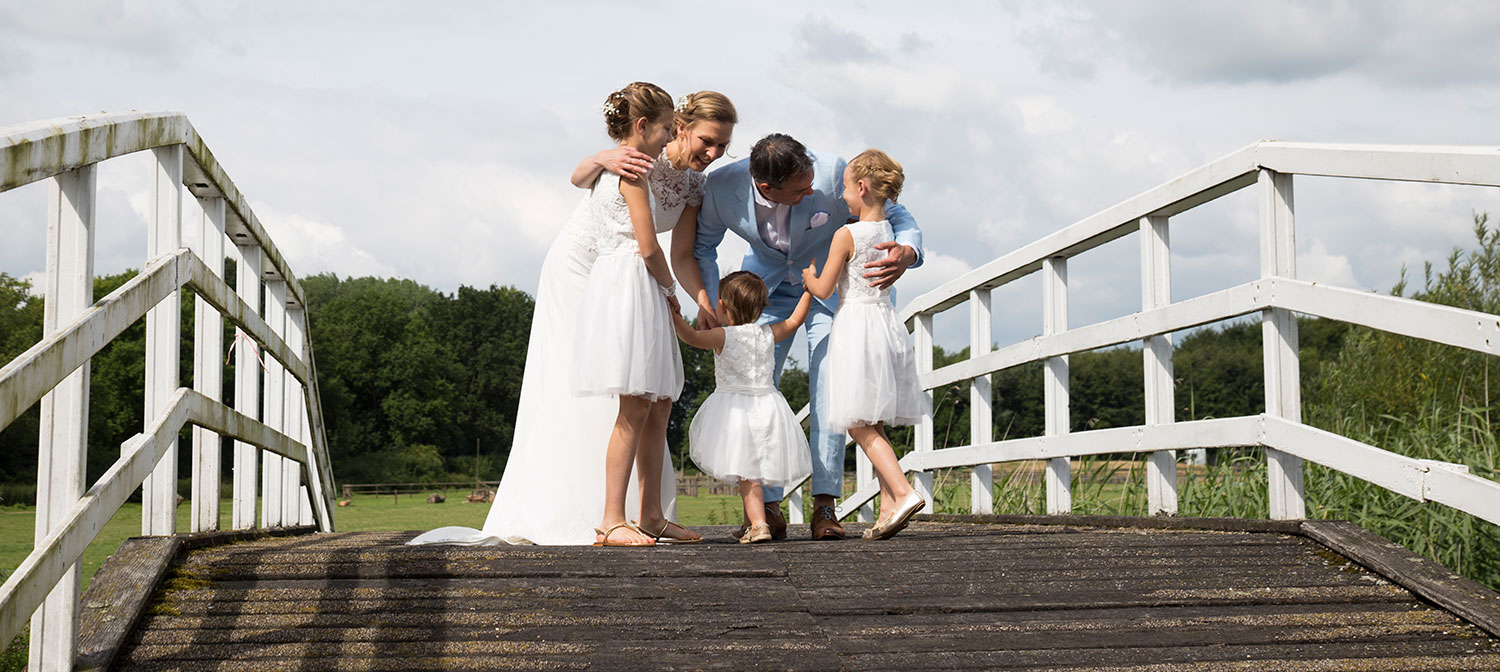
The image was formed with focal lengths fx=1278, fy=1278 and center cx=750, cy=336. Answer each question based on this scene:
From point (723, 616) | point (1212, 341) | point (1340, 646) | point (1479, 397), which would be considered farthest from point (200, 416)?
point (1212, 341)

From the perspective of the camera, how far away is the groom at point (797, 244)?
4.62 meters

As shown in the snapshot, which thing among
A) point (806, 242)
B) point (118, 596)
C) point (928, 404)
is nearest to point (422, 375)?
point (928, 404)

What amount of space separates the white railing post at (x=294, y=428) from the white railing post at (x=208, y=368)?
4.87 ft

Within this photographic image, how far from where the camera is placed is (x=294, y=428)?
18.7ft

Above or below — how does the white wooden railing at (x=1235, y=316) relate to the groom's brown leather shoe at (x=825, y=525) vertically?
above

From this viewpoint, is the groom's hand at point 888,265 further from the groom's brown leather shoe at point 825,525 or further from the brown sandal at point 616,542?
the brown sandal at point 616,542

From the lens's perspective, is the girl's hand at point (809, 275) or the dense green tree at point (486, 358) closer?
the girl's hand at point (809, 275)

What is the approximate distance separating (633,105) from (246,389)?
1658 millimetres

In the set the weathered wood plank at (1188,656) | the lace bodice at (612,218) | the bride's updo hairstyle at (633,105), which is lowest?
the weathered wood plank at (1188,656)

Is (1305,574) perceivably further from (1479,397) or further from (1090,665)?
(1479,397)

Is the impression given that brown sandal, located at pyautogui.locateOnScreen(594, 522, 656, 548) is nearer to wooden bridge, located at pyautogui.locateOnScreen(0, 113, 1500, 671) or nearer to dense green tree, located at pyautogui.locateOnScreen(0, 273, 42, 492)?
wooden bridge, located at pyautogui.locateOnScreen(0, 113, 1500, 671)

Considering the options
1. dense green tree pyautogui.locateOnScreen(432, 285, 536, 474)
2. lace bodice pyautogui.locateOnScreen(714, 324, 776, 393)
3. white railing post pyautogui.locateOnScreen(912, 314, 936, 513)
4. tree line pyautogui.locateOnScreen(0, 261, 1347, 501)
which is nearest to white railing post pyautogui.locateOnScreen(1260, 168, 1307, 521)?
lace bodice pyautogui.locateOnScreen(714, 324, 776, 393)

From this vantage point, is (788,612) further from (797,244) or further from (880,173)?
(797,244)

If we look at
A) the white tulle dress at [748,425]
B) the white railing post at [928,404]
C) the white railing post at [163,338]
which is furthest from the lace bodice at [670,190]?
the white railing post at [928,404]
